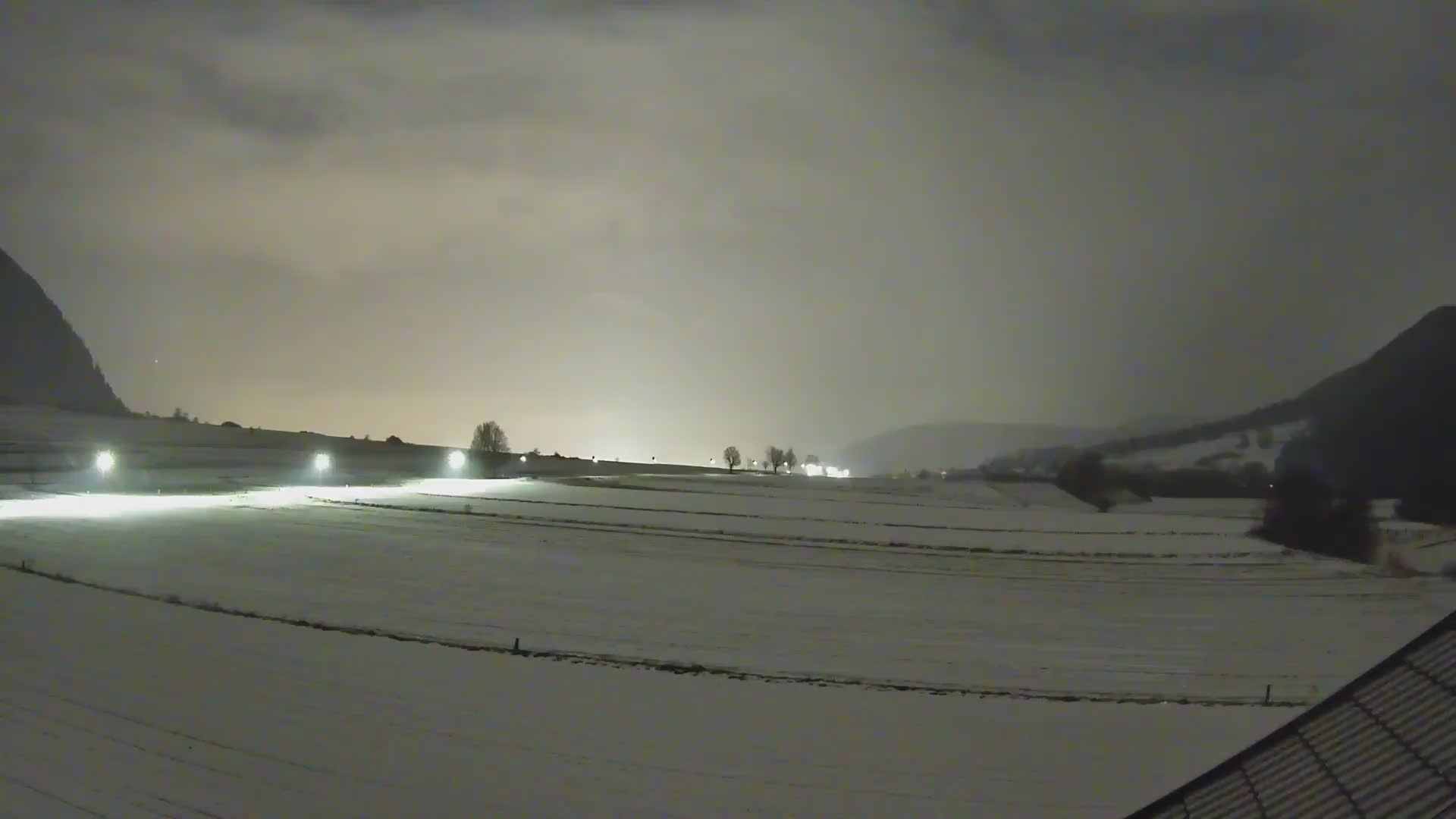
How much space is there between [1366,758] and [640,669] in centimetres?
1498

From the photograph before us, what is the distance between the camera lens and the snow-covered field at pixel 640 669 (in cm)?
1146

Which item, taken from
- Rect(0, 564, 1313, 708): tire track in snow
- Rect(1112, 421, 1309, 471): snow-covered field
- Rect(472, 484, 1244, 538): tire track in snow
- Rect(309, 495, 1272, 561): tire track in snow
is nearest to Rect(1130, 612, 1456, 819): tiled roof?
Rect(0, 564, 1313, 708): tire track in snow

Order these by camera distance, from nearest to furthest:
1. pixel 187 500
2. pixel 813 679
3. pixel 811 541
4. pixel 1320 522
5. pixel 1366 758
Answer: pixel 1366 758 → pixel 813 679 → pixel 811 541 → pixel 1320 522 → pixel 187 500

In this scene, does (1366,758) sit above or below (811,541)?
above

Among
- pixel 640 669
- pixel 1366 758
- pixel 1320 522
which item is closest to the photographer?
pixel 1366 758

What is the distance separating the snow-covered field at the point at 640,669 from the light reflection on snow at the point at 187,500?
159 cm

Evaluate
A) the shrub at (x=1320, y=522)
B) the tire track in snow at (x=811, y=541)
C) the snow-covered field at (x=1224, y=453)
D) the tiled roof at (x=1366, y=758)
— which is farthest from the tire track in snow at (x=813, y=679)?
the snow-covered field at (x=1224, y=453)

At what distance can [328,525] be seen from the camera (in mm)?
40500

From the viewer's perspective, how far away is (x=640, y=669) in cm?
1758

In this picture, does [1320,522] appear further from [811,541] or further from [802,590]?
[802,590]

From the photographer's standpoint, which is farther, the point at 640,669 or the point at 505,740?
the point at 640,669

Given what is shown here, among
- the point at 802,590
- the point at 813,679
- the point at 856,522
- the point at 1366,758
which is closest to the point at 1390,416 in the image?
the point at 856,522

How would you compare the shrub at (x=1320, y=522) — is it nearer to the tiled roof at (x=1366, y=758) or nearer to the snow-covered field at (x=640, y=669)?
the snow-covered field at (x=640, y=669)

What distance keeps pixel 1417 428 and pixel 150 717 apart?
7187cm
